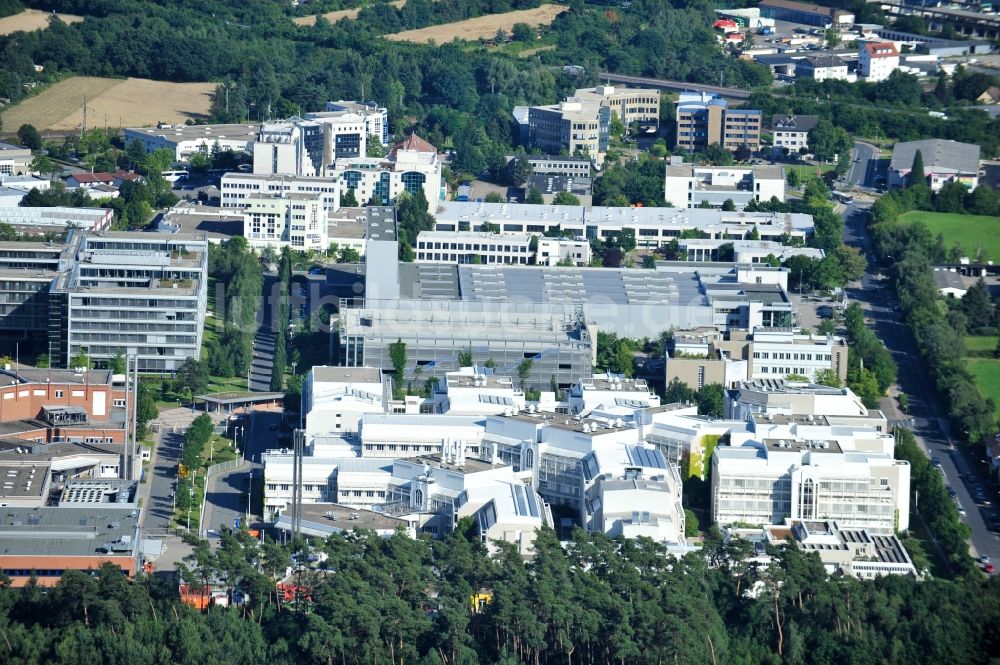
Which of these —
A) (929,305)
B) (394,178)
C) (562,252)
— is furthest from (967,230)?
(394,178)

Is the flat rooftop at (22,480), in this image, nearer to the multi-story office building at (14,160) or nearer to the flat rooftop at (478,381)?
the flat rooftop at (478,381)

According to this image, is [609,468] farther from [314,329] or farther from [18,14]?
[18,14]

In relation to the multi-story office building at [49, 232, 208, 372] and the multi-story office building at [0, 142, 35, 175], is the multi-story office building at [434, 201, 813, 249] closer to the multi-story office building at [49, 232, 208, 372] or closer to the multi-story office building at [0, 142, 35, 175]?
the multi-story office building at [0, 142, 35, 175]

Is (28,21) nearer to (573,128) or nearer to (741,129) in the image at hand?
(573,128)

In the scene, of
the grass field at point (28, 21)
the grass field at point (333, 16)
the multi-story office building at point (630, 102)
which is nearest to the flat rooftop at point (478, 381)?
the multi-story office building at point (630, 102)

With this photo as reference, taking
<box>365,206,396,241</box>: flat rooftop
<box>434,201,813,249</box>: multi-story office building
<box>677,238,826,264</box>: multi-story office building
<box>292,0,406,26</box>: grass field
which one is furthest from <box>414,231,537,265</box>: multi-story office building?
<box>292,0,406,26</box>: grass field

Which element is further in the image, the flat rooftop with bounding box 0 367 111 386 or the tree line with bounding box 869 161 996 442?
the tree line with bounding box 869 161 996 442
